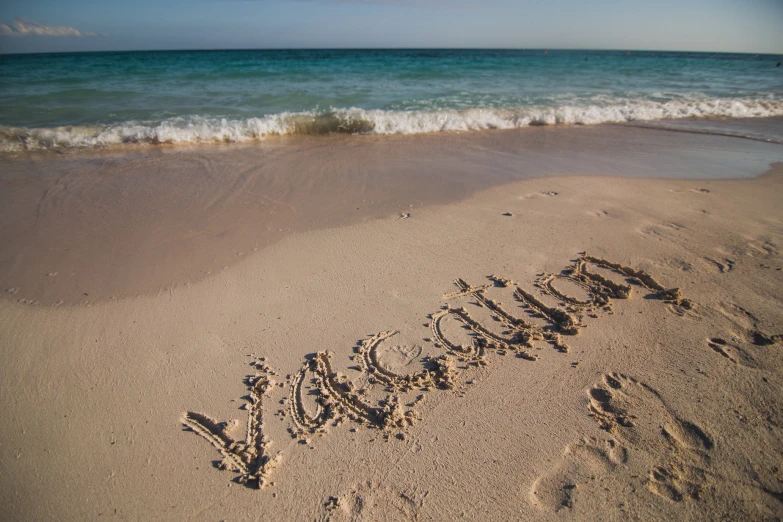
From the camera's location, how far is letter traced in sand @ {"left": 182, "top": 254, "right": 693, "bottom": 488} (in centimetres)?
186

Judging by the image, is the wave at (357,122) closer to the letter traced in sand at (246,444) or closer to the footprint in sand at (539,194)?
the footprint in sand at (539,194)

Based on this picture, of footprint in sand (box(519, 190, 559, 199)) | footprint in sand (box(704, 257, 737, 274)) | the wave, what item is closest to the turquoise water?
the wave

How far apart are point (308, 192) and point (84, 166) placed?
3428mm

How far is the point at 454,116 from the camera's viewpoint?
8430 millimetres

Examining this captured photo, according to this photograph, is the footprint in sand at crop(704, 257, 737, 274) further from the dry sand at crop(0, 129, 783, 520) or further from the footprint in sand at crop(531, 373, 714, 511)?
the footprint in sand at crop(531, 373, 714, 511)

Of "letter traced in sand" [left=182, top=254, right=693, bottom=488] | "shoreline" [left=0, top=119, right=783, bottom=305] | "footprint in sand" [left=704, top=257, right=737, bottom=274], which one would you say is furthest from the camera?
"shoreline" [left=0, top=119, right=783, bottom=305]

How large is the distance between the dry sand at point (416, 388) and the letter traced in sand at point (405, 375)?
0.04 feet

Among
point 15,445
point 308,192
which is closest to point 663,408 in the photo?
point 15,445

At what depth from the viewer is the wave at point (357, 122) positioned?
6621 mm

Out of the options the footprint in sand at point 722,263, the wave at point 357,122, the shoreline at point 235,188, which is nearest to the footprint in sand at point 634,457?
the footprint in sand at point 722,263

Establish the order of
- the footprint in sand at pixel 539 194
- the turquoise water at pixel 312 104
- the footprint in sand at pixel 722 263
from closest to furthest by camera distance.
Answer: the footprint in sand at pixel 722 263
the footprint in sand at pixel 539 194
the turquoise water at pixel 312 104

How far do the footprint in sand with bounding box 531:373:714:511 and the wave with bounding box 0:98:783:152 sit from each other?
6808 millimetres

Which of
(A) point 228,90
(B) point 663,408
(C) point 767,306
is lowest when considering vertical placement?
(B) point 663,408

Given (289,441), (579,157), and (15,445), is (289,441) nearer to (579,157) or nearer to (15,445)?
(15,445)
